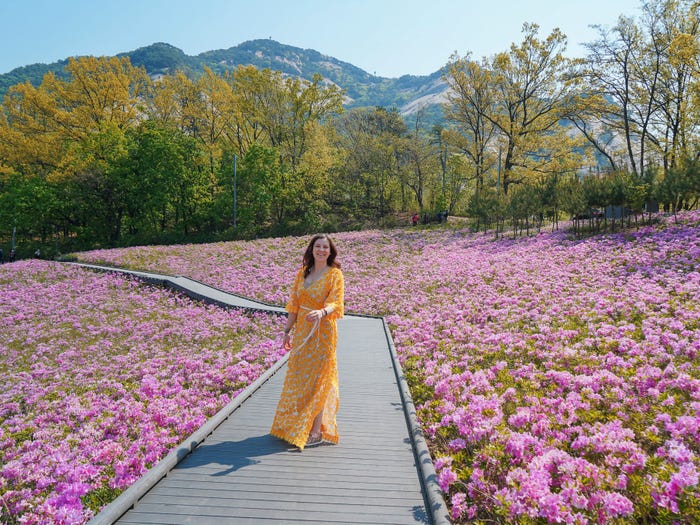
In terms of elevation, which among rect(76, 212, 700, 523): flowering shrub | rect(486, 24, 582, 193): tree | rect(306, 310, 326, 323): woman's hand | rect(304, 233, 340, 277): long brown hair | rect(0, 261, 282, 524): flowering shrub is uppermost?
rect(486, 24, 582, 193): tree

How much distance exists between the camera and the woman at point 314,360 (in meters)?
5.39

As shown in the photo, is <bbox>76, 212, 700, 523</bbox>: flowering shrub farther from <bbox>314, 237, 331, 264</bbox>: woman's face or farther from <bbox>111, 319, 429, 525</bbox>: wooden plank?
<bbox>314, 237, 331, 264</bbox>: woman's face

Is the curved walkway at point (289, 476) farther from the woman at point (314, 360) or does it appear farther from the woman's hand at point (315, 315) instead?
the woman's hand at point (315, 315)

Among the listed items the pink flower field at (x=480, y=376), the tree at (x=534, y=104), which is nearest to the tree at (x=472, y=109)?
the tree at (x=534, y=104)

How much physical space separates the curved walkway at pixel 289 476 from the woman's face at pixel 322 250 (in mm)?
2555

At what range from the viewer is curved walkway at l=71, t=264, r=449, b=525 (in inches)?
156

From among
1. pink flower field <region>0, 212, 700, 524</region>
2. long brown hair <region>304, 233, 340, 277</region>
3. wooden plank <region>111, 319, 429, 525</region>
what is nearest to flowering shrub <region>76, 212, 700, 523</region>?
pink flower field <region>0, 212, 700, 524</region>

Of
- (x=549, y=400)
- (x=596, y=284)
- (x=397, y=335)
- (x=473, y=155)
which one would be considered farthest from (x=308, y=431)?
(x=473, y=155)

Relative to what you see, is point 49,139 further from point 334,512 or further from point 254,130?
point 334,512

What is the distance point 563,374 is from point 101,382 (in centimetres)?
996

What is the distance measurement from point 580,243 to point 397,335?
12.7 metres

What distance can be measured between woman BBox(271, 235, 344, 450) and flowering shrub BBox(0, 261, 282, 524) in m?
2.18

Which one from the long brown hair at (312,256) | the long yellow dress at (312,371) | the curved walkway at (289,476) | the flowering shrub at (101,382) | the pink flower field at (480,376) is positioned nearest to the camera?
the curved walkway at (289,476)

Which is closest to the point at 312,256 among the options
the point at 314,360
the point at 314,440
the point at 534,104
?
the point at 314,360
